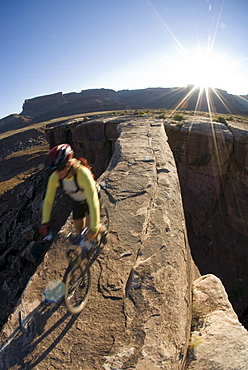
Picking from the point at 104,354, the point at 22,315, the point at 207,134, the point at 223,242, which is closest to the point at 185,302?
Answer: the point at 104,354

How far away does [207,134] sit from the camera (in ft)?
26.6

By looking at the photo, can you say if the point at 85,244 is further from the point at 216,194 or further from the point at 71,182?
the point at 216,194

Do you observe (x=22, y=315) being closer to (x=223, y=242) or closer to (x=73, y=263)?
(x=73, y=263)

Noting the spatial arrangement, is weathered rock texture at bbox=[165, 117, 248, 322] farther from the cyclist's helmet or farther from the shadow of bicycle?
the cyclist's helmet

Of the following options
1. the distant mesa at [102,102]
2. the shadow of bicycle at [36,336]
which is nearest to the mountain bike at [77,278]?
the shadow of bicycle at [36,336]

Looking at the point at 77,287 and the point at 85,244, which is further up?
the point at 85,244

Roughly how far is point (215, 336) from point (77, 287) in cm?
148

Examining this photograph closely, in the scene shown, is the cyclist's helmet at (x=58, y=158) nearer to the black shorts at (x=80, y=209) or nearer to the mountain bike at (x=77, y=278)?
the black shorts at (x=80, y=209)

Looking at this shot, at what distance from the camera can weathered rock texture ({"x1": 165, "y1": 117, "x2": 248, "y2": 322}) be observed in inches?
291

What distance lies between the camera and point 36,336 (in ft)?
6.45

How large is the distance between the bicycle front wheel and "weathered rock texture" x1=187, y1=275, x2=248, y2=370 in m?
1.13

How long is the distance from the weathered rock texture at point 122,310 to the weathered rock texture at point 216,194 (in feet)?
16.8

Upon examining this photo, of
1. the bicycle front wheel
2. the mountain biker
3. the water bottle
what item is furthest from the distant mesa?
the bicycle front wheel

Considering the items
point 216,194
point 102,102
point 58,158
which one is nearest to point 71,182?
point 58,158
